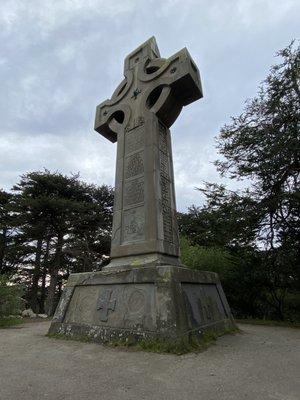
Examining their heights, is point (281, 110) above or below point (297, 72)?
below

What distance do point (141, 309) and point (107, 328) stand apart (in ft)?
2.06

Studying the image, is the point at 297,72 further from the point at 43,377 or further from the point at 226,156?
the point at 43,377

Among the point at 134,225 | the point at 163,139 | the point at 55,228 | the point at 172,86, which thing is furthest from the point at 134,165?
the point at 55,228

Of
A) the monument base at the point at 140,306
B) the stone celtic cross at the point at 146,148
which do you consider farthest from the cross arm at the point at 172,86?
the monument base at the point at 140,306

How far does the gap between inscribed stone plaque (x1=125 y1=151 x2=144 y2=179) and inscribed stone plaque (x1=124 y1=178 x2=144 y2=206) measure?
177 mm

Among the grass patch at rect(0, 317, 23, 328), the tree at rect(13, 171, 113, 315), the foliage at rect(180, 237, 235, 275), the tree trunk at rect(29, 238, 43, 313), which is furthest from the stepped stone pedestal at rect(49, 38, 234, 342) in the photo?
the tree trunk at rect(29, 238, 43, 313)

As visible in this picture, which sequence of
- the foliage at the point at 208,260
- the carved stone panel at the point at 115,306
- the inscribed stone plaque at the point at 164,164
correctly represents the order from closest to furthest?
the carved stone panel at the point at 115,306 → the inscribed stone plaque at the point at 164,164 → the foliage at the point at 208,260

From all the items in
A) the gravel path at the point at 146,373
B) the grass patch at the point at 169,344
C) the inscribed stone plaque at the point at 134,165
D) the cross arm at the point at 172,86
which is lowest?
the gravel path at the point at 146,373

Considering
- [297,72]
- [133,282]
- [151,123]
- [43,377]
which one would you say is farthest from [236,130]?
[43,377]

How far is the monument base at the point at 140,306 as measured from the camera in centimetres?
418

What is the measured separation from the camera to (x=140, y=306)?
4.47 m

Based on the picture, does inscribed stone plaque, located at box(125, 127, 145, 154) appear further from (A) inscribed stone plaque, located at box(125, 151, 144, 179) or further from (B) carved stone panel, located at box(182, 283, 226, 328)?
(B) carved stone panel, located at box(182, 283, 226, 328)

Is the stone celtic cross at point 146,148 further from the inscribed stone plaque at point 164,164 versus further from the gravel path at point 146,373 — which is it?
the gravel path at point 146,373

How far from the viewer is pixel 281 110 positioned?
11.1m
